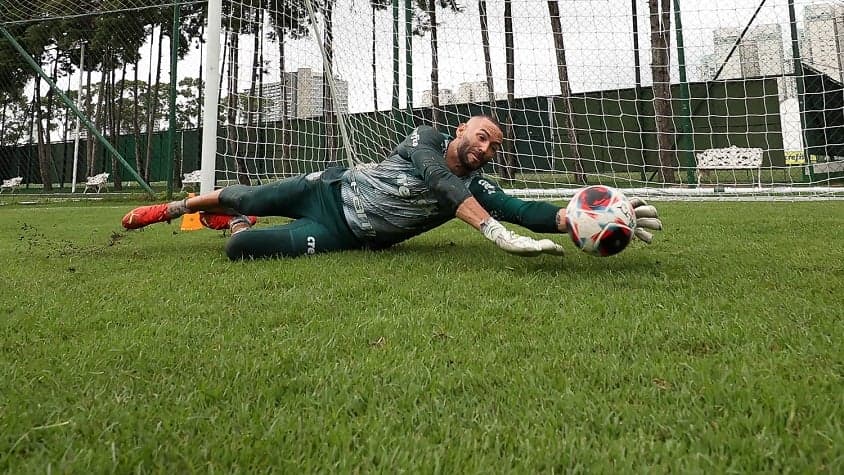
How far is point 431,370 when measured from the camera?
127 centimetres

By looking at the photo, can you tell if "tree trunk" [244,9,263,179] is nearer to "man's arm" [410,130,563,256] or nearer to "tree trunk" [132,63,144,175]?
"man's arm" [410,130,563,256]

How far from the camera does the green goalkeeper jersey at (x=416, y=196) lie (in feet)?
8.84

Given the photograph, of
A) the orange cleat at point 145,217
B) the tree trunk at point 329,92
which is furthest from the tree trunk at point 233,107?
the orange cleat at point 145,217

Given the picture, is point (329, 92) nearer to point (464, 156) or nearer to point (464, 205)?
point (464, 156)

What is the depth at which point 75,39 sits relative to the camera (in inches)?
599

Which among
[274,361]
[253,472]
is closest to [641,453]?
[253,472]

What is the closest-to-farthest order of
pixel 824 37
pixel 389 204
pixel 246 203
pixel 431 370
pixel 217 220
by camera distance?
pixel 431 370, pixel 389 204, pixel 246 203, pixel 217 220, pixel 824 37

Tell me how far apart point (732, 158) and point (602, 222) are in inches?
333

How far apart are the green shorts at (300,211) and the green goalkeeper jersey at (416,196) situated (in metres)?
0.08

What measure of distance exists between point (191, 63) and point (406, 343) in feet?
56.4

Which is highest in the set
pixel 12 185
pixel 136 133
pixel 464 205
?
pixel 464 205

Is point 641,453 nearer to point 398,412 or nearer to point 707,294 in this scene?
point 398,412

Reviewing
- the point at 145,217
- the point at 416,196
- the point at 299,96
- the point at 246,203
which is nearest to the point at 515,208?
the point at 416,196

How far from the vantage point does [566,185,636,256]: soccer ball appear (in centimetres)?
233
